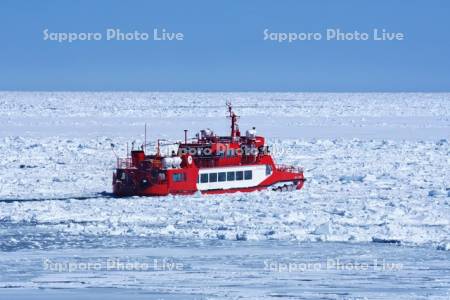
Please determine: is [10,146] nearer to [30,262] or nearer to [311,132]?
[311,132]

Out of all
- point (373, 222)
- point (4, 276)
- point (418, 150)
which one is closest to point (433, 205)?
point (373, 222)

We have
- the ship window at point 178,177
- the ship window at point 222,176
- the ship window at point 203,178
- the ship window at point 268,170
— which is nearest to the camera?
the ship window at point 178,177

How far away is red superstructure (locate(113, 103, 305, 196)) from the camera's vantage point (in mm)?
19922

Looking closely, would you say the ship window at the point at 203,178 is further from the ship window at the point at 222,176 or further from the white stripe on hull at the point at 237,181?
the ship window at the point at 222,176

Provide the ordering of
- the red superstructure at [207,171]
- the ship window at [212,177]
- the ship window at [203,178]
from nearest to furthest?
the red superstructure at [207,171]
the ship window at [203,178]
the ship window at [212,177]

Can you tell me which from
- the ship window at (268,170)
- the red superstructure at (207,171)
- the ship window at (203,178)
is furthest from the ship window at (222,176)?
the ship window at (268,170)

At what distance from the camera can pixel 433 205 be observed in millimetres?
17766

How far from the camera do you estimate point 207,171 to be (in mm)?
20453

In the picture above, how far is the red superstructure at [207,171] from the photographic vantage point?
65.4ft

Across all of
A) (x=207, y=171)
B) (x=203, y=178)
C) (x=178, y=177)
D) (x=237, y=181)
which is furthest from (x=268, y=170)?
(x=178, y=177)

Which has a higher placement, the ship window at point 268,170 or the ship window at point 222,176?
the ship window at point 268,170

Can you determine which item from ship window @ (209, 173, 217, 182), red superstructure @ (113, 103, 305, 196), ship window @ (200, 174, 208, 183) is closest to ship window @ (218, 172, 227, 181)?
red superstructure @ (113, 103, 305, 196)

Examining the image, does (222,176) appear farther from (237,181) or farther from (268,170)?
(268,170)

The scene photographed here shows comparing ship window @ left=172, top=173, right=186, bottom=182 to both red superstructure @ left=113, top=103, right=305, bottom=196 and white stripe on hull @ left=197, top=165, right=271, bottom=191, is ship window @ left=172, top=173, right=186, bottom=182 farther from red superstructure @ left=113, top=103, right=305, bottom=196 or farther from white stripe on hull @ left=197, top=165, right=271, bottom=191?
white stripe on hull @ left=197, top=165, right=271, bottom=191
